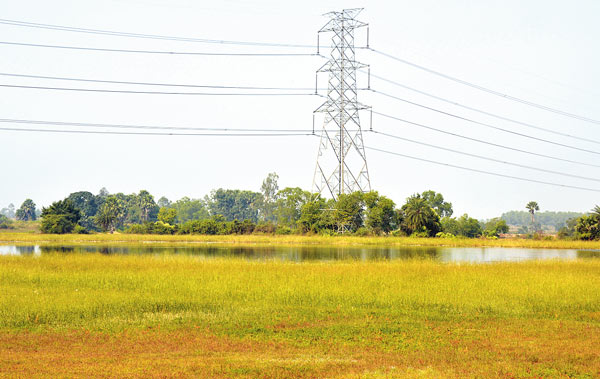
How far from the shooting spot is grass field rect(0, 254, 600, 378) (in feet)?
38.9

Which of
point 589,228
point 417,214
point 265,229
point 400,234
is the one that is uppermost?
point 417,214

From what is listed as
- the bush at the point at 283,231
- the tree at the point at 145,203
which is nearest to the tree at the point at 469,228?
the bush at the point at 283,231

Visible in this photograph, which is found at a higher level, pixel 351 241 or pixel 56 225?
pixel 56 225

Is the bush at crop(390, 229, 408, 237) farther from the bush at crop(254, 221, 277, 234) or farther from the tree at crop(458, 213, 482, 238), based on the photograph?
the tree at crop(458, 213, 482, 238)

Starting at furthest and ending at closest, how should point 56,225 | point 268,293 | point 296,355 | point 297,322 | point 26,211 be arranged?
point 26,211, point 56,225, point 268,293, point 297,322, point 296,355

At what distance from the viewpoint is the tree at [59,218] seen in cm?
10494

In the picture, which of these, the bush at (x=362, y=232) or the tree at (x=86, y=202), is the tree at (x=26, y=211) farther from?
the bush at (x=362, y=232)

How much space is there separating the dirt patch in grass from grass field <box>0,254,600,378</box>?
0.04 metres

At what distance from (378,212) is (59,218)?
2480 inches

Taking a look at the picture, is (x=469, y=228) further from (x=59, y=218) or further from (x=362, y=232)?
(x=59, y=218)

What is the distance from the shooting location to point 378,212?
3629 inches

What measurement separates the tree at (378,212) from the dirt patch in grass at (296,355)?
75662mm

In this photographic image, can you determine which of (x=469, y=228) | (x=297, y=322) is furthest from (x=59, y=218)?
(x=297, y=322)

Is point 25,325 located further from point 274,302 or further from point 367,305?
point 367,305
